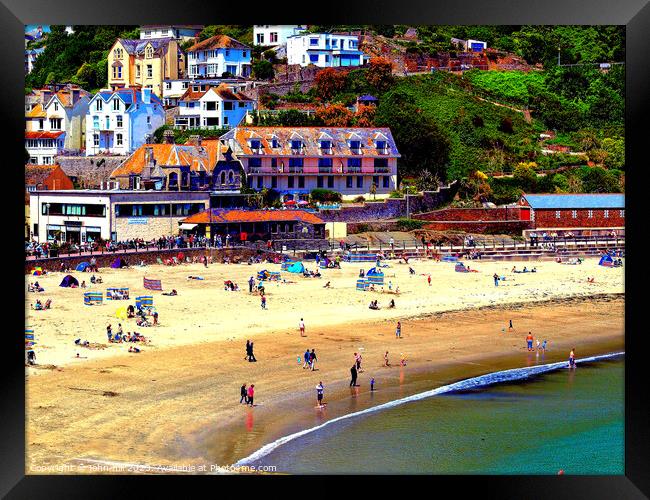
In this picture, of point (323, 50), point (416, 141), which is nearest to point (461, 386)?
point (416, 141)

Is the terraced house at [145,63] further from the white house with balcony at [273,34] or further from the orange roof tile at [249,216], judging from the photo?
the orange roof tile at [249,216]

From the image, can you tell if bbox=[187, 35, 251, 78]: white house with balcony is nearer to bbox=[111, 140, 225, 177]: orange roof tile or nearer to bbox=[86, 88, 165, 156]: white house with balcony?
bbox=[86, 88, 165, 156]: white house with balcony

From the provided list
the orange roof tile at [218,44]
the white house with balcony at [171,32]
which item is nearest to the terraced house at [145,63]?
the white house with balcony at [171,32]

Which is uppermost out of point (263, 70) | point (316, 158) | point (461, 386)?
point (263, 70)

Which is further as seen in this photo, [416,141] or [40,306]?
[416,141]

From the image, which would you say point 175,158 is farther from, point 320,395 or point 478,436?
point 478,436

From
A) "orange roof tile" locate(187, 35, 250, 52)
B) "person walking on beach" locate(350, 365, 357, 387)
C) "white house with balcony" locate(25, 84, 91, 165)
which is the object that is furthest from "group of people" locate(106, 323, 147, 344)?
"orange roof tile" locate(187, 35, 250, 52)
